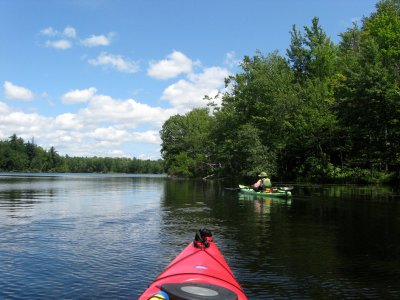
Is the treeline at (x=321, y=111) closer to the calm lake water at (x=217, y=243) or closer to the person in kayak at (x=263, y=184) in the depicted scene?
the person in kayak at (x=263, y=184)

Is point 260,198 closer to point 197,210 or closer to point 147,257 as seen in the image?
point 197,210

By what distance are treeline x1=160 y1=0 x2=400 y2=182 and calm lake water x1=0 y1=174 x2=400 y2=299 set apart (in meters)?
20.3

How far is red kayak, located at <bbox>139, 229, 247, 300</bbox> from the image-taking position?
21.0ft

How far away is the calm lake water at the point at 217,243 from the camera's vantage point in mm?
9273

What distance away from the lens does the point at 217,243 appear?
46.3 ft

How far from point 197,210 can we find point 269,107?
37757mm

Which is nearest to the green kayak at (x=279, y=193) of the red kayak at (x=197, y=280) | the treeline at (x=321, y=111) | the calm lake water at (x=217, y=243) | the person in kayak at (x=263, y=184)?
the person in kayak at (x=263, y=184)

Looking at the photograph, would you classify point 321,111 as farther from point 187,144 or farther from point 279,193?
point 187,144

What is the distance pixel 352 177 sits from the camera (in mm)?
47156

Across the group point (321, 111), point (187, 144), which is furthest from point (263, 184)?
point (187, 144)

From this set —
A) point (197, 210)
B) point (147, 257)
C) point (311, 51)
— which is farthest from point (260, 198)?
point (311, 51)

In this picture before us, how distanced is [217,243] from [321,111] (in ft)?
144

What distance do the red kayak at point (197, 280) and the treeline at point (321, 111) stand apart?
35347mm

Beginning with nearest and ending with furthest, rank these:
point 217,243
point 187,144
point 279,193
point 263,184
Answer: point 217,243 → point 279,193 → point 263,184 → point 187,144
